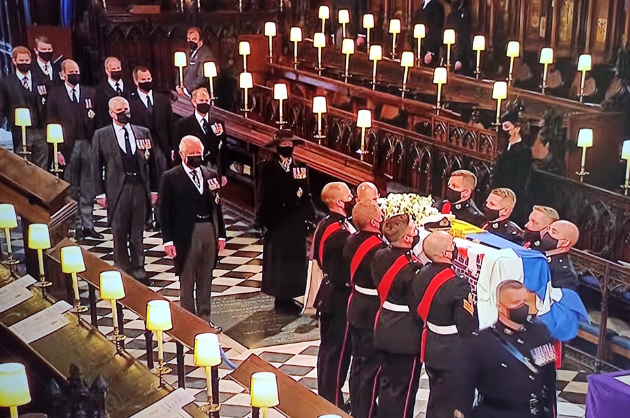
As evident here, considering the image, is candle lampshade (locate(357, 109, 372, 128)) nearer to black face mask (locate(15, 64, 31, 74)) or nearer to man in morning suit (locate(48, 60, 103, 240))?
man in morning suit (locate(48, 60, 103, 240))

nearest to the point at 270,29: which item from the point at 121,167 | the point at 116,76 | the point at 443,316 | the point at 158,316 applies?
the point at 116,76

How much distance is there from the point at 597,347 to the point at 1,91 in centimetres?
661

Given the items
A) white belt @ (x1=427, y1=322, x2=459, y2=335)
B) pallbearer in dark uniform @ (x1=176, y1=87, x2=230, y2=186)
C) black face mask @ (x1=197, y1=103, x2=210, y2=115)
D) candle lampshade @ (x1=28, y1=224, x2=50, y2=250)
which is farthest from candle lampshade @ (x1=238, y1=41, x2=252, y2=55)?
white belt @ (x1=427, y1=322, x2=459, y2=335)

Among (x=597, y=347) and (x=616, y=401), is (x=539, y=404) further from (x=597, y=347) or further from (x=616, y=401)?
(x=597, y=347)

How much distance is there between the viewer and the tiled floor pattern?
696 centimetres

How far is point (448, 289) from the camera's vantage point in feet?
18.4

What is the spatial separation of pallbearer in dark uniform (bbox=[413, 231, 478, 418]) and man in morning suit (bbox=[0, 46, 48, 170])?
552cm

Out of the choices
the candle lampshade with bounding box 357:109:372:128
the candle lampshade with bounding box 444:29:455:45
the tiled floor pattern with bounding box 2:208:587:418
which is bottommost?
the tiled floor pattern with bounding box 2:208:587:418

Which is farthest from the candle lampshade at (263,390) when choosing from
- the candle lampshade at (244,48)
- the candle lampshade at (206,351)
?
the candle lampshade at (244,48)

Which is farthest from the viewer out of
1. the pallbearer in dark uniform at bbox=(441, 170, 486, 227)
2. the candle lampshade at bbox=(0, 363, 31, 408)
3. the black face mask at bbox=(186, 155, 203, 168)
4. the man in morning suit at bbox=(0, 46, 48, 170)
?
the man in morning suit at bbox=(0, 46, 48, 170)

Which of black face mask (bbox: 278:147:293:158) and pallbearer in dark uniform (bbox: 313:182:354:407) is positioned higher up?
black face mask (bbox: 278:147:293:158)

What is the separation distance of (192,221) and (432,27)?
6.13 metres

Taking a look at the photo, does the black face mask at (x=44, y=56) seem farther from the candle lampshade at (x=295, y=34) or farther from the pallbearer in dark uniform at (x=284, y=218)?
the pallbearer in dark uniform at (x=284, y=218)

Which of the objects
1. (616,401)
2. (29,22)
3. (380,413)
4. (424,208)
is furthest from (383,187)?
(29,22)
